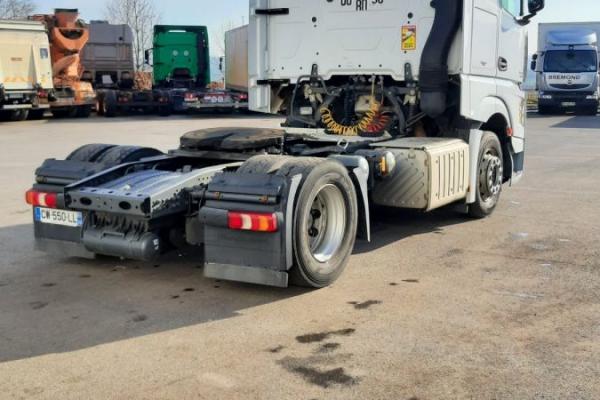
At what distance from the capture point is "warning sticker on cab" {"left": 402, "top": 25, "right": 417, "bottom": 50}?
25.7 feet

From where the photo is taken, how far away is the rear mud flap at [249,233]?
5203 millimetres

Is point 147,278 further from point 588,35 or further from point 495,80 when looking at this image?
point 588,35

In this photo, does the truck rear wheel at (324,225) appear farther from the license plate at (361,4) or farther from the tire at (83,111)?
the tire at (83,111)

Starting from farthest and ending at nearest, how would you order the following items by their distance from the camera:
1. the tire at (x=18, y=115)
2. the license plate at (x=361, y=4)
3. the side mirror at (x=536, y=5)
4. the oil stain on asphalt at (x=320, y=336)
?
the tire at (x=18, y=115), the side mirror at (x=536, y=5), the license plate at (x=361, y=4), the oil stain on asphalt at (x=320, y=336)

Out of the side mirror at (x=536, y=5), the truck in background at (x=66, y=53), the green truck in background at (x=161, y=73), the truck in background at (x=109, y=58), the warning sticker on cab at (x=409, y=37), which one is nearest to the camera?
the warning sticker on cab at (x=409, y=37)

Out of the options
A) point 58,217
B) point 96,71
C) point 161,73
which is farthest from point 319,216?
point 96,71

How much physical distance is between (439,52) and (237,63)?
22539mm

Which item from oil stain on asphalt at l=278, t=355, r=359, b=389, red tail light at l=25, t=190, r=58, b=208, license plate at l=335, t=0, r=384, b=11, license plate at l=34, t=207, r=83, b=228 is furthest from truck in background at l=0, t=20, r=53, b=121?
oil stain on asphalt at l=278, t=355, r=359, b=389

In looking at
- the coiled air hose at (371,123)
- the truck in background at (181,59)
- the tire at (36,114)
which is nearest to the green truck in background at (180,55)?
the truck in background at (181,59)

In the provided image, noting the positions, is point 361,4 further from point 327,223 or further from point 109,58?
point 109,58

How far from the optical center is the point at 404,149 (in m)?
7.03

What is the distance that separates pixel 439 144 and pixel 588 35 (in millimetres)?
26357

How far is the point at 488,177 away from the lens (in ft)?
27.8

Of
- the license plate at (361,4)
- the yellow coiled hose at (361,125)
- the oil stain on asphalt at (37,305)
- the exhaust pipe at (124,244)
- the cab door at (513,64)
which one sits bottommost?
the oil stain on asphalt at (37,305)
